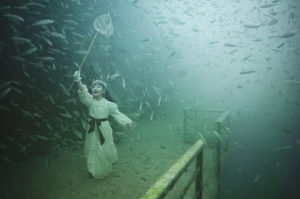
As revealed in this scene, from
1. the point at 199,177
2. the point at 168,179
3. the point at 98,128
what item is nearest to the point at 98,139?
the point at 98,128

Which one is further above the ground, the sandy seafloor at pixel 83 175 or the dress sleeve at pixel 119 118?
the dress sleeve at pixel 119 118

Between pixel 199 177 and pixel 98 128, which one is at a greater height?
pixel 199 177

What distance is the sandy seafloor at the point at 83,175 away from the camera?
15.8 ft

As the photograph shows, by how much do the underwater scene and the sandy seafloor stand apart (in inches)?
1.2

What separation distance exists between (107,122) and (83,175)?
1770mm

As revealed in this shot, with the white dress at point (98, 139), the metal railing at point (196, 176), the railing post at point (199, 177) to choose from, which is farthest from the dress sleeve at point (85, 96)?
the railing post at point (199, 177)

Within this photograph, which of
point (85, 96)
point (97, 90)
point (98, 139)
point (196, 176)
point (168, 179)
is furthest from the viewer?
point (98, 139)

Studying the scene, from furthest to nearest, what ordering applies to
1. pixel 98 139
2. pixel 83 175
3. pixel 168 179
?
pixel 83 175
pixel 98 139
pixel 168 179

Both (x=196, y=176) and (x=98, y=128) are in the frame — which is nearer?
(x=196, y=176)

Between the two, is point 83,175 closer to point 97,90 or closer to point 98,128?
point 98,128

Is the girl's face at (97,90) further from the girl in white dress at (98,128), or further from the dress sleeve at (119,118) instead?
the dress sleeve at (119,118)

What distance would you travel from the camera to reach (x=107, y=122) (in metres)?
5.24

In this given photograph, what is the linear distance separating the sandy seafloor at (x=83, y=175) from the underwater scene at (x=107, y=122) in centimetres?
3

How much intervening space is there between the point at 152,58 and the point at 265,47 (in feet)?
59.3
